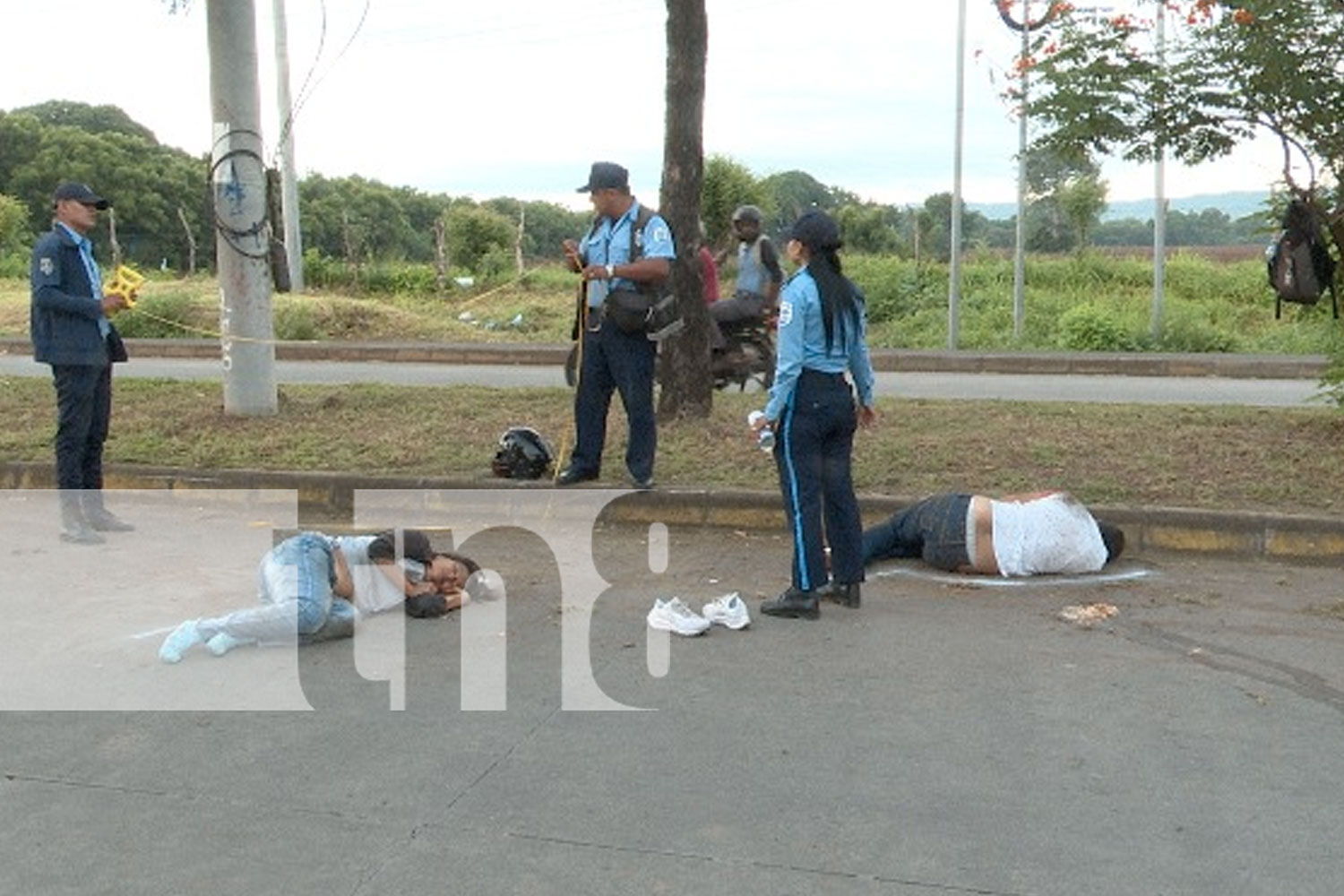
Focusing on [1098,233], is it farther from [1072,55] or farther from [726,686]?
[726,686]

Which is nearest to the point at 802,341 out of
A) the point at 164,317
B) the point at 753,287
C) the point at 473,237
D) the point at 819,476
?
the point at 819,476

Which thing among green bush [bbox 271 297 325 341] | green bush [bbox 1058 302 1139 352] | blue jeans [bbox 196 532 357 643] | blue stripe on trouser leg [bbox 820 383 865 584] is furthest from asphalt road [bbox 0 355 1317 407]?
blue jeans [bbox 196 532 357 643]

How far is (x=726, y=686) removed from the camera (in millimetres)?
5371

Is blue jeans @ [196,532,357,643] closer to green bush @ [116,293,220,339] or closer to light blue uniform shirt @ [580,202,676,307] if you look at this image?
light blue uniform shirt @ [580,202,676,307]

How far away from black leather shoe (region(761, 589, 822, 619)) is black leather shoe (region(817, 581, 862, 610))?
0.16m

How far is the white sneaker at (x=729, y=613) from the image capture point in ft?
20.1

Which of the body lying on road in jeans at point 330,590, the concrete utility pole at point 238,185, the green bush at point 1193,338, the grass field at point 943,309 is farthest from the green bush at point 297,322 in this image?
the body lying on road in jeans at point 330,590

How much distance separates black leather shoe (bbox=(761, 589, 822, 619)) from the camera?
6.29 metres

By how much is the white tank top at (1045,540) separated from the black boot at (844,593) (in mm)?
871

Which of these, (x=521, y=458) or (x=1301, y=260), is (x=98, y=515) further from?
(x=1301, y=260)

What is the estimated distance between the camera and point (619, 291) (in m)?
8.23

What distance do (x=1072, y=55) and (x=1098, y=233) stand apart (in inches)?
848

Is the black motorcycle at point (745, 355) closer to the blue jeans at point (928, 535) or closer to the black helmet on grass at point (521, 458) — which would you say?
the black helmet on grass at point (521, 458)

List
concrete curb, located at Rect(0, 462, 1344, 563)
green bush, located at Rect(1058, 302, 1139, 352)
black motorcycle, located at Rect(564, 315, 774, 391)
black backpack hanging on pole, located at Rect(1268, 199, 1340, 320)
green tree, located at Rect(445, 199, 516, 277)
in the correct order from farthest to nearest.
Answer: green tree, located at Rect(445, 199, 516, 277), green bush, located at Rect(1058, 302, 1139, 352), black motorcycle, located at Rect(564, 315, 774, 391), black backpack hanging on pole, located at Rect(1268, 199, 1340, 320), concrete curb, located at Rect(0, 462, 1344, 563)
